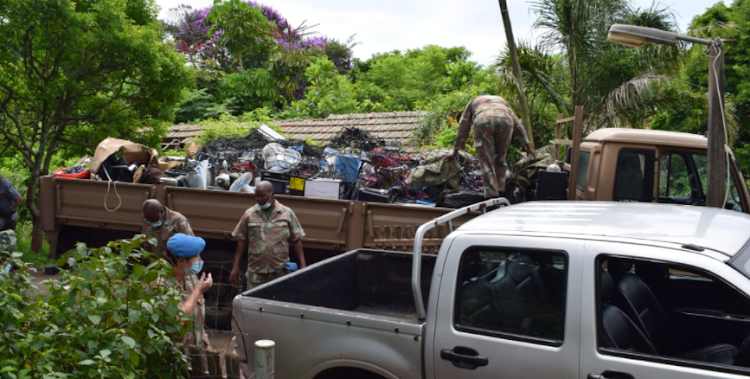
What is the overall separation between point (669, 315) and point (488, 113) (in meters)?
4.27

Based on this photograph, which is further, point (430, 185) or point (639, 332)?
point (430, 185)

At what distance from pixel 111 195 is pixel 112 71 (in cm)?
331

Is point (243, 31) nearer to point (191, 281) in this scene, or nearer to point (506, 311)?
point (191, 281)

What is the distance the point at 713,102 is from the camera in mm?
6043

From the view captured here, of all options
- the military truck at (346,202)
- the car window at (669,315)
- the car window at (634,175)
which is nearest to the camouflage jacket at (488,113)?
the military truck at (346,202)

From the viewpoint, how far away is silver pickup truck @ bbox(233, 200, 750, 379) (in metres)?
3.06

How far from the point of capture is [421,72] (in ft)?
91.8

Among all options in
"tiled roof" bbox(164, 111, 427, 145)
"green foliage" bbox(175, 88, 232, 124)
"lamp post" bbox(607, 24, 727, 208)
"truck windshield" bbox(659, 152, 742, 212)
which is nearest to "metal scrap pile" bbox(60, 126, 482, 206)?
"truck windshield" bbox(659, 152, 742, 212)

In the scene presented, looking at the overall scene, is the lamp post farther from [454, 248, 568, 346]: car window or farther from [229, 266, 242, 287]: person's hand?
[229, 266, 242, 287]: person's hand

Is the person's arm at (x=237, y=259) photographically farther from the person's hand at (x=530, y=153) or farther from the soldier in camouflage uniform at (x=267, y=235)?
the person's hand at (x=530, y=153)

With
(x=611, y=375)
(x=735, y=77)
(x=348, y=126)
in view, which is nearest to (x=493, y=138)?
(x=611, y=375)

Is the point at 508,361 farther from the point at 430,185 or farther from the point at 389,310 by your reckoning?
the point at 430,185

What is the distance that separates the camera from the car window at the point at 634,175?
21.1ft

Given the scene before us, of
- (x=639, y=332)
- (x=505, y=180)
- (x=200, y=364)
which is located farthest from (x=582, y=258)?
(x=505, y=180)
